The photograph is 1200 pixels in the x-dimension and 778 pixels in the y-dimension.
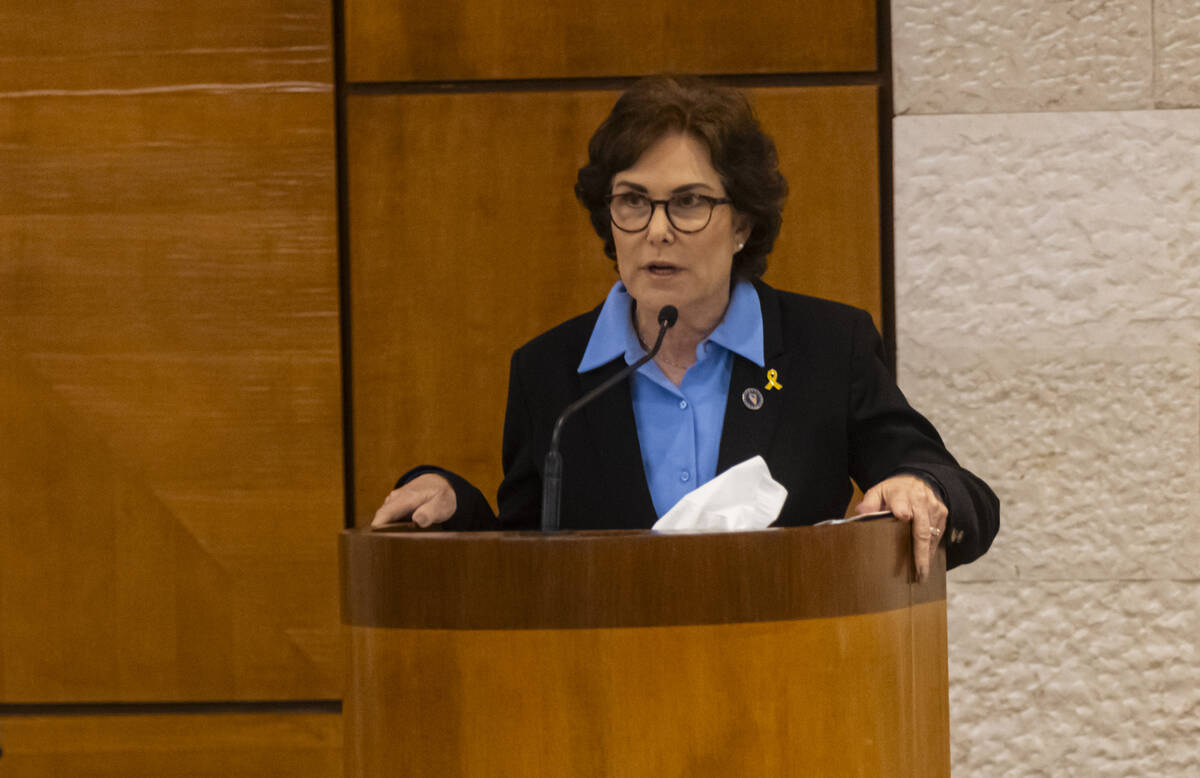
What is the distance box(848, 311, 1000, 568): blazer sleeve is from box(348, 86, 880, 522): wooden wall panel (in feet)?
2.84

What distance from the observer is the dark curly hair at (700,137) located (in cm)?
155

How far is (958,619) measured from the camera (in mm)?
2412

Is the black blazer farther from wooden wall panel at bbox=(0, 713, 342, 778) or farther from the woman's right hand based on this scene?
wooden wall panel at bbox=(0, 713, 342, 778)

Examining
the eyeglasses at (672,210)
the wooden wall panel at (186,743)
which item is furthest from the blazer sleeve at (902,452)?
the wooden wall panel at (186,743)

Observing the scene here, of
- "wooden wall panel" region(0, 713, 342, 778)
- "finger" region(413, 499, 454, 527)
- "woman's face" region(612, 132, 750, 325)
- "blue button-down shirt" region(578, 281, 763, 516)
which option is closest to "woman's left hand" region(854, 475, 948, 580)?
"blue button-down shirt" region(578, 281, 763, 516)

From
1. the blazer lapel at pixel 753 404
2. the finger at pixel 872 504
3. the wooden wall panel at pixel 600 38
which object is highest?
the wooden wall panel at pixel 600 38

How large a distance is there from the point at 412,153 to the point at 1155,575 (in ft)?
5.58

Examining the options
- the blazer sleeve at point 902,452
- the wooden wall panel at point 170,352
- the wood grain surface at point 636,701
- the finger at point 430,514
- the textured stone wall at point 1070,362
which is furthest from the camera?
the wooden wall panel at point 170,352

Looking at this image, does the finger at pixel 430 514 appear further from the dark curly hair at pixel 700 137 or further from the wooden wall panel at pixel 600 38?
the wooden wall panel at pixel 600 38

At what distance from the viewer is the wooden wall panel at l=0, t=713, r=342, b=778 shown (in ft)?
8.25

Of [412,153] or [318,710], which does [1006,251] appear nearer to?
[412,153]

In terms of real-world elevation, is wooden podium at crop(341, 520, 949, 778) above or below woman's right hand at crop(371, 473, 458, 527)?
below

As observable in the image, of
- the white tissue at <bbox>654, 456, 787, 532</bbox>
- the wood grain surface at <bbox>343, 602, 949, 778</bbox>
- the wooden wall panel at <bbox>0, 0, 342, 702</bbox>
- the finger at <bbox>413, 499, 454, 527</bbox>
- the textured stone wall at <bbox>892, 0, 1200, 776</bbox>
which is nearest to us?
the wood grain surface at <bbox>343, 602, 949, 778</bbox>

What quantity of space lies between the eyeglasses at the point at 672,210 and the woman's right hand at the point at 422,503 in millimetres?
397
